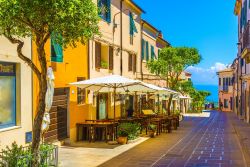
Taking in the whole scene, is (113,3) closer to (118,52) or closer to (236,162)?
(118,52)

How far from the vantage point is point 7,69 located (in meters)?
11.5

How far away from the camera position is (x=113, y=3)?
22656 mm

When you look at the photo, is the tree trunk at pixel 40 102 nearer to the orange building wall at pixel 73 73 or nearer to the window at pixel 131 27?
the orange building wall at pixel 73 73

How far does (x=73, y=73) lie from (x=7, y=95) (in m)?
4.95

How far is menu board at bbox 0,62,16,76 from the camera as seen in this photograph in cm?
1126

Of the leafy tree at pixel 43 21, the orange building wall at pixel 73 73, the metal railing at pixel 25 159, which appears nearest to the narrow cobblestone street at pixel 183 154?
the metal railing at pixel 25 159

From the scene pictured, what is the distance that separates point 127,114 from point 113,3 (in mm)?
7853

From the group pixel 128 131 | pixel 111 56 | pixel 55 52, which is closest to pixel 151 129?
pixel 128 131

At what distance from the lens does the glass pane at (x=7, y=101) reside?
1133 centimetres

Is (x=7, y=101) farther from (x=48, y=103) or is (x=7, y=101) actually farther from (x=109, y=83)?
(x=109, y=83)

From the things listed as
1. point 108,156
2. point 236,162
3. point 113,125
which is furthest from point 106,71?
point 236,162

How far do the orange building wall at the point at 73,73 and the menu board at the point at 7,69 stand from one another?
2233 mm

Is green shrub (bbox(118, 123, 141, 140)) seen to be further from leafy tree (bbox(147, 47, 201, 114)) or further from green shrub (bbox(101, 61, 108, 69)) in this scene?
leafy tree (bbox(147, 47, 201, 114))

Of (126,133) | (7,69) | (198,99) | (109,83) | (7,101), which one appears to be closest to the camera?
(7,69)
